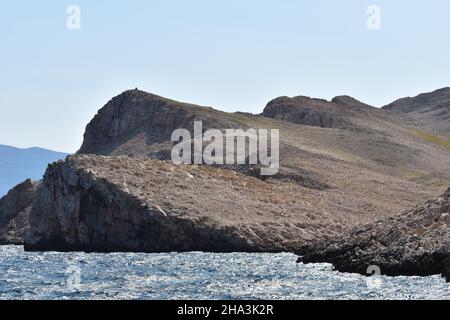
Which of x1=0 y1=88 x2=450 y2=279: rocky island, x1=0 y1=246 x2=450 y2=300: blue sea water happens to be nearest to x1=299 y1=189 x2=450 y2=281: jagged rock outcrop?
x1=0 y1=88 x2=450 y2=279: rocky island

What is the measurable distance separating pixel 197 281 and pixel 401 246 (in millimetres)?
14107

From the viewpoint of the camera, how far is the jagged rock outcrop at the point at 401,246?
208 ft

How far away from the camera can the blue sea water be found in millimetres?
52812

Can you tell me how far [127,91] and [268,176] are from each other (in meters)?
51.7

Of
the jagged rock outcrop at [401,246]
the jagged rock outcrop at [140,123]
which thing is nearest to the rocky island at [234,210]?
the jagged rock outcrop at [401,246]

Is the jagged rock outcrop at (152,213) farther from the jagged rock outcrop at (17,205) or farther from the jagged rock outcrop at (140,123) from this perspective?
the jagged rock outcrop at (140,123)

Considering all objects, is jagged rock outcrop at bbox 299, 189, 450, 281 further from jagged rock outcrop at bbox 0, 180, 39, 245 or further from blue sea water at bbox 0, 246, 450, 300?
jagged rock outcrop at bbox 0, 180, 39, 245

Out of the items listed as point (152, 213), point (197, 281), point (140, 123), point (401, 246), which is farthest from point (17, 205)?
point (197, 281)

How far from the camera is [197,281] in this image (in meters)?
62.4

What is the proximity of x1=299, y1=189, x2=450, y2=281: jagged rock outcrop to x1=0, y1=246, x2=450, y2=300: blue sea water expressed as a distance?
1.89 meters

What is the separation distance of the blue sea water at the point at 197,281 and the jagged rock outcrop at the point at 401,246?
1.89 m

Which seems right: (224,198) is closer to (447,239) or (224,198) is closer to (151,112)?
(447,239)

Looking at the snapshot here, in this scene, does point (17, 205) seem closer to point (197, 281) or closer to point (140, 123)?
point (140, 123)
